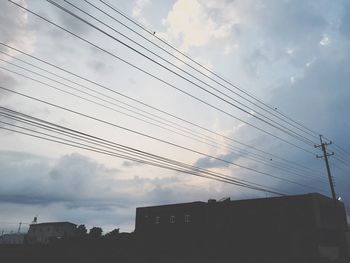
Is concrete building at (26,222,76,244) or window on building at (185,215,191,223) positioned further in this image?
concrete building at (26,222,76,244)

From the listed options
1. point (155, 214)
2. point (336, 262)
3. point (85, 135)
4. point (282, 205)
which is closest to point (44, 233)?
point (155, 214)

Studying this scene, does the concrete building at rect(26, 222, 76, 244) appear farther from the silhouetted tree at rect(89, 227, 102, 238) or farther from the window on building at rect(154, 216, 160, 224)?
the window on building at rect(154, 216, 160, 224)

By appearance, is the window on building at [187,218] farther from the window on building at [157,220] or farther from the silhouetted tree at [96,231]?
the silhouetted tree at [96,231]

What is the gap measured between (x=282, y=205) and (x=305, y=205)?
11.8 feet

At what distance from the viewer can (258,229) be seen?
49.0 metres

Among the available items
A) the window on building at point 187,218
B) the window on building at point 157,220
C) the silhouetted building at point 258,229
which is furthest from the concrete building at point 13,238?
the window on building at point 187,218

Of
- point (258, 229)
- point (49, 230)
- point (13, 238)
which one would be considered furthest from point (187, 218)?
point (13, 238)

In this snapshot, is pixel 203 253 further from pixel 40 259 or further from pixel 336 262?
pixel 40 259

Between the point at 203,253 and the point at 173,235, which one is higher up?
the point at 173,235

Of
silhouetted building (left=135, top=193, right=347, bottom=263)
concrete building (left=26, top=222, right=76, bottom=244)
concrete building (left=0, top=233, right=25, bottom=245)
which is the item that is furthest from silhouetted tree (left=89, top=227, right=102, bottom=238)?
concrete building (left=0, top=233, right=25, bottom=245)

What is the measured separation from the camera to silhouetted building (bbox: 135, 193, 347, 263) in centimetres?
4403

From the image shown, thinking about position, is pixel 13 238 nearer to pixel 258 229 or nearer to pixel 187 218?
pixel 187 218

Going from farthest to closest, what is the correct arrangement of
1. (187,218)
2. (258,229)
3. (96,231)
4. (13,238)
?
1. (13,238)
2. (96,231)
3. (187,218)
4. (258,229)

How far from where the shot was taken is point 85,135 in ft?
51.4
